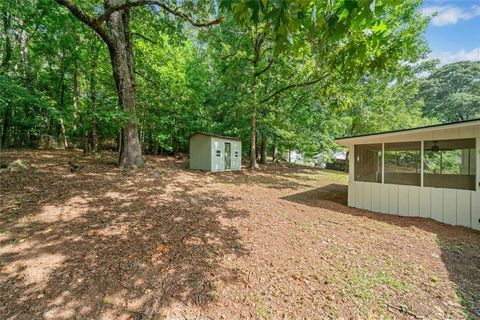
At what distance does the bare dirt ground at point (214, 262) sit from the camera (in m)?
2.05

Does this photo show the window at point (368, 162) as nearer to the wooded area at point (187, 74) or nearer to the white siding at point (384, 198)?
the white siding at point (384, 198)

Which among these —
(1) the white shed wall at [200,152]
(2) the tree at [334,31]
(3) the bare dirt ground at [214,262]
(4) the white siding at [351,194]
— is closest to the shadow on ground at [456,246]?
(3) the bare dirt ground at [214,262]

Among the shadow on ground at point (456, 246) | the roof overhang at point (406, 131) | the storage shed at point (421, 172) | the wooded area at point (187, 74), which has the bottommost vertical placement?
the shadow on ground at point (456, 246)

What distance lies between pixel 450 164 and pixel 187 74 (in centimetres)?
1552

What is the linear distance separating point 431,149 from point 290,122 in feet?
26.8

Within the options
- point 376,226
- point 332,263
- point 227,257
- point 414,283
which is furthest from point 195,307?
point 376,226

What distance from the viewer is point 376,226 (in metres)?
4.45

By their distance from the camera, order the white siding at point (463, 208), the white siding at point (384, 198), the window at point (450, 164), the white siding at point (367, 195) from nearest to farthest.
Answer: the white siding at point (463, 208)
the window at point (450, 164)
the white siding at point (384, 198)
the white siding at point (367, 195)

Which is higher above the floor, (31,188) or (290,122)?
(290,122)

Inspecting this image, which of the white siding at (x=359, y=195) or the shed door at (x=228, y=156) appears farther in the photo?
the shed door at (x=228, y=156)

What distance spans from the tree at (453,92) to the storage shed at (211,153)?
2369 cm

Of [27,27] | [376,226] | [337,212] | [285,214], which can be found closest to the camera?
[376,226]

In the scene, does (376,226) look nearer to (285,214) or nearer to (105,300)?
(285,214)

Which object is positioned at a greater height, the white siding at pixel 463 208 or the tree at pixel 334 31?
the tree at pixel 334 31
